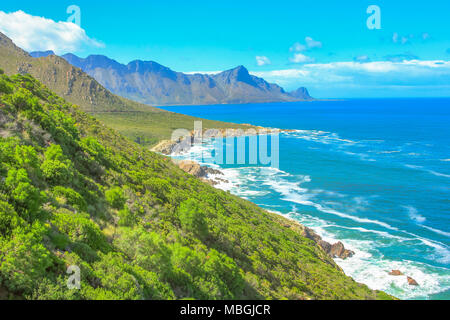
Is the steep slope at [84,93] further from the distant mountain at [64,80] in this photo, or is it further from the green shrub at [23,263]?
the green shrub at [23,263]

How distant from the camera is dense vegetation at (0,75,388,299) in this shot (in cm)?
969

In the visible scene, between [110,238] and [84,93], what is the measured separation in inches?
7630

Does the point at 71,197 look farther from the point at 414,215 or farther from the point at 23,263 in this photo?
the point at 414,215

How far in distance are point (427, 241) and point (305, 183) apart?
30.6m

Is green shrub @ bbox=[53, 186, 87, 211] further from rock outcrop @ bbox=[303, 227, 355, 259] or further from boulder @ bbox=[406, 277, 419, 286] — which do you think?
boulder @ bbox=[406, 277, 419, 286]

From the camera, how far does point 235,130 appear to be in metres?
159

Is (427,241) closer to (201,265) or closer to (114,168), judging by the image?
(201,265)

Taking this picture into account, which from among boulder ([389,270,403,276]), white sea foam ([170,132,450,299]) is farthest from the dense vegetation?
boulder ([389,270,403,276])

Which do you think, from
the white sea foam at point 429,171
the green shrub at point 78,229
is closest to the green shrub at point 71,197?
the green shrub at point 78,229

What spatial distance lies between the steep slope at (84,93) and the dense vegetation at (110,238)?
128 m

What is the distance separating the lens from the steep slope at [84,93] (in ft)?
530

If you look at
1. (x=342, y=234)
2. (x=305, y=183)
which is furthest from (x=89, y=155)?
(x=305, y=183)

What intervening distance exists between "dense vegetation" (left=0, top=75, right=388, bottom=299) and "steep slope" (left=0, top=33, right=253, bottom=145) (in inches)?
5053

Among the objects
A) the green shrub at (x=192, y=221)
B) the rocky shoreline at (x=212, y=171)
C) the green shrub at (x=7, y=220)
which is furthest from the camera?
the rocky shoreline at (x=212, y=171)
